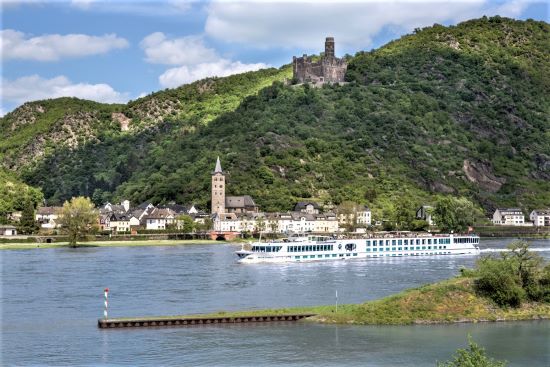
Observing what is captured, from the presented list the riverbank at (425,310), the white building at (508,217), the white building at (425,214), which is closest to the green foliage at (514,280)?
the riverbank at (425,310)

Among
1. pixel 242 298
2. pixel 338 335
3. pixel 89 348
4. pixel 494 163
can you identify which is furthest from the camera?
pixel 494 163

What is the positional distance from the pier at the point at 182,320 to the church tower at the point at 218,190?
110m

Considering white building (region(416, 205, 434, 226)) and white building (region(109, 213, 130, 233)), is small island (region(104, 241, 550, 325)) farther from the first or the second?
white building (region(109, 213, 130, 233))

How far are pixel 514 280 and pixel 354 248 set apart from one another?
51.7 m

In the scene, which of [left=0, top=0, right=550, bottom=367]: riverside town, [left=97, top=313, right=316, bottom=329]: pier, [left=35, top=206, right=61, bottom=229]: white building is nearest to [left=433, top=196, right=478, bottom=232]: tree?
[left=0, top=0, right=550, bottom=367]: riverside town

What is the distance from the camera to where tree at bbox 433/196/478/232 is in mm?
143500

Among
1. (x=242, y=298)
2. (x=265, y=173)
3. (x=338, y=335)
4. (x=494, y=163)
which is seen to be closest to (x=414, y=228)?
(x=265, y=173)

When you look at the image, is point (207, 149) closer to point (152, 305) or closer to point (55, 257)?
point (55, 257)

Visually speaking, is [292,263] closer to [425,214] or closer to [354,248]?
[354,248]

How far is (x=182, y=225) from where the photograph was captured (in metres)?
148

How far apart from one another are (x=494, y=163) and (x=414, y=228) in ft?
194

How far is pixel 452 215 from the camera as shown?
144000 millimetres

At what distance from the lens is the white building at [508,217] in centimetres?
17012

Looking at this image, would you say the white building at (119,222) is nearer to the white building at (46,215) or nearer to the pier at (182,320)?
the white building at (46,215)
